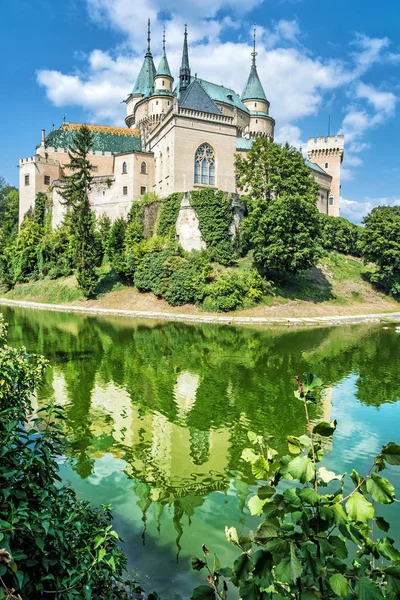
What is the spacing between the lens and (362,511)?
1.97 meters

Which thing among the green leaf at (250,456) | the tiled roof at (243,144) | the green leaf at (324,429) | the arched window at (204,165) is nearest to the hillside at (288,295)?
the arched window at (204,165)

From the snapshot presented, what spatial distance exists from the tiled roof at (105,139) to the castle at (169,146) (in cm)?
2

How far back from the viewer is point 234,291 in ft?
102

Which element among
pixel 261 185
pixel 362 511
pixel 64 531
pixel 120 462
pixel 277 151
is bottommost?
pixel 120 462

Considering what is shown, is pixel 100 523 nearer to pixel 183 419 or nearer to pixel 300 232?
pixel 183 419

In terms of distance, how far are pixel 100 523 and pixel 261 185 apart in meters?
31.6

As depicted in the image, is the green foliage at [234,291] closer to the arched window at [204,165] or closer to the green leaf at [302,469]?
the arched window at [204,165]

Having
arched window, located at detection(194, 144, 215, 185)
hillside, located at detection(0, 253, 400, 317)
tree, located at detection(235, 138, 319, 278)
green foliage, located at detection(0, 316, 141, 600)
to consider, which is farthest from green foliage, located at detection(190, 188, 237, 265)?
green foliage, located at detection(0, 316, 141, 600)

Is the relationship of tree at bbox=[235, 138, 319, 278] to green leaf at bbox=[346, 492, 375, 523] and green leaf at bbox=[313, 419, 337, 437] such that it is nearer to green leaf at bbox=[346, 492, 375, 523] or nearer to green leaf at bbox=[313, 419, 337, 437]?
green leaf at bbox=[313, 419, 337, 437]

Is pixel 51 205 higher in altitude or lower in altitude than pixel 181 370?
higher

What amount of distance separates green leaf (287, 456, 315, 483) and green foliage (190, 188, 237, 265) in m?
33.2

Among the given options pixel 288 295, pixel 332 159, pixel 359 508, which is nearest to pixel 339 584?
pixel 359 508

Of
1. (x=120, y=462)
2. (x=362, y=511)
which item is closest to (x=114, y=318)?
(x=120, y=462)

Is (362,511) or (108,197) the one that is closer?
(362,511)
